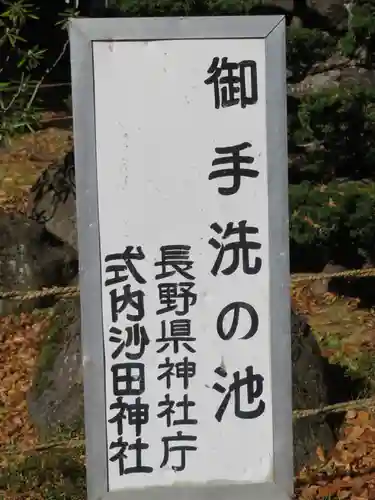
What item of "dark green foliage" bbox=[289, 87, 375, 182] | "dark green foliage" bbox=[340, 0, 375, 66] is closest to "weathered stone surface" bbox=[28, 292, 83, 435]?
"dark green foliage" bbox=[289, 87, 375, 182]

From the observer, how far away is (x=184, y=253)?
2412 mm

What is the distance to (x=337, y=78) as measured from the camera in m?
5.90

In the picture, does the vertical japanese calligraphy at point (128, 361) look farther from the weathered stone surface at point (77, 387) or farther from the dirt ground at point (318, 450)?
the weathered stone surface at point (77, 387)

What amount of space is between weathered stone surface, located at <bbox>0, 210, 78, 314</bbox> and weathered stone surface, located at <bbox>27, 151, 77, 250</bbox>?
0.11 meters

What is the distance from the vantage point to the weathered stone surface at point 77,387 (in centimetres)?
382

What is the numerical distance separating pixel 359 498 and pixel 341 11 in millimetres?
3346

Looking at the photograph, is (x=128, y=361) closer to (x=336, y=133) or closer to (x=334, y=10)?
(x=336, y=133)

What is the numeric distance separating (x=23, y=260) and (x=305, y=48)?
2362mm

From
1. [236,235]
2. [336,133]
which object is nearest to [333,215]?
[336,133]

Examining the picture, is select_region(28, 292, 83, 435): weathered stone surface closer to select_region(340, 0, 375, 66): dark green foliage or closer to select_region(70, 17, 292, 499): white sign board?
select_region(70, 17, 292, 499): white sign board

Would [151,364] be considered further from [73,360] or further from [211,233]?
[73,360]

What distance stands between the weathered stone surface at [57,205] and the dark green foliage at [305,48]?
1687 millimetres

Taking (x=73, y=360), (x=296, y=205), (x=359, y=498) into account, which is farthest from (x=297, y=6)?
(x=359, y=498)

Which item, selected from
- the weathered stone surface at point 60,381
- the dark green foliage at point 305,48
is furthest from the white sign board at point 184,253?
the dark green foliage at point 305,48
